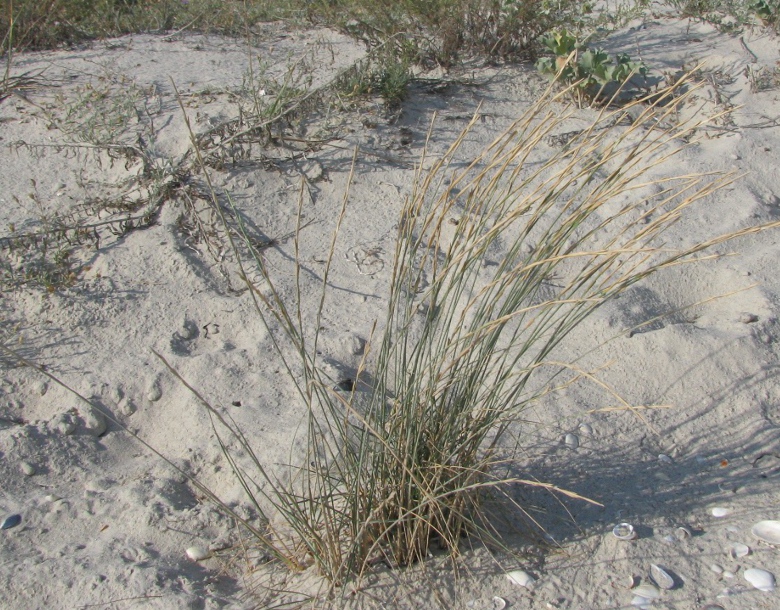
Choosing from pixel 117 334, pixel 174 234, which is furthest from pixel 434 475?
pixel 174 234

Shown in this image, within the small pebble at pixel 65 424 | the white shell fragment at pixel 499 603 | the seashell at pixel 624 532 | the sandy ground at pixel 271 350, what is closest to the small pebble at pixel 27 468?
the sandy ground at pixel 271 350

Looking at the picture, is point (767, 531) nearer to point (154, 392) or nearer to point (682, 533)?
point (682, 533)

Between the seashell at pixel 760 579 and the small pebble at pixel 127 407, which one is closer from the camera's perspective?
the seashell at pixel 760 579

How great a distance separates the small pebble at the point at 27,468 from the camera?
92.4 inches

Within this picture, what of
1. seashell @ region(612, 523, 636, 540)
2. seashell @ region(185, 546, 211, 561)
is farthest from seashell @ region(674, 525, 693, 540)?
seashell @ region(185, 546, 211, 561)

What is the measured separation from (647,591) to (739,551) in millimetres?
293

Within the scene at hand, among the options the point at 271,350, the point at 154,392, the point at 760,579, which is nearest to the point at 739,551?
the point at 760,579

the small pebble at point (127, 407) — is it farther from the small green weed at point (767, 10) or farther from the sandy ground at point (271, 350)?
the small green weed at point (767, 10)

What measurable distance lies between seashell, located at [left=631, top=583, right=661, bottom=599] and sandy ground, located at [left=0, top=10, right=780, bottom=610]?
3 centimetres

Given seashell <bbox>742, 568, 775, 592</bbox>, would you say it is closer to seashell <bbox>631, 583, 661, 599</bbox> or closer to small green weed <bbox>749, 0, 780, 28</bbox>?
seashell <bbox>631, 583, 661, 599</bbox>

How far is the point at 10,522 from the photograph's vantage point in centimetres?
213

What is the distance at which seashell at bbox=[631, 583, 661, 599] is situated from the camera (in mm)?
1885

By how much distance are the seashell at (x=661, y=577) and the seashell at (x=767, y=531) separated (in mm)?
289

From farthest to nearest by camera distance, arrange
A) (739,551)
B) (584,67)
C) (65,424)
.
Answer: (584,67) → (65,424) → (739,551)
